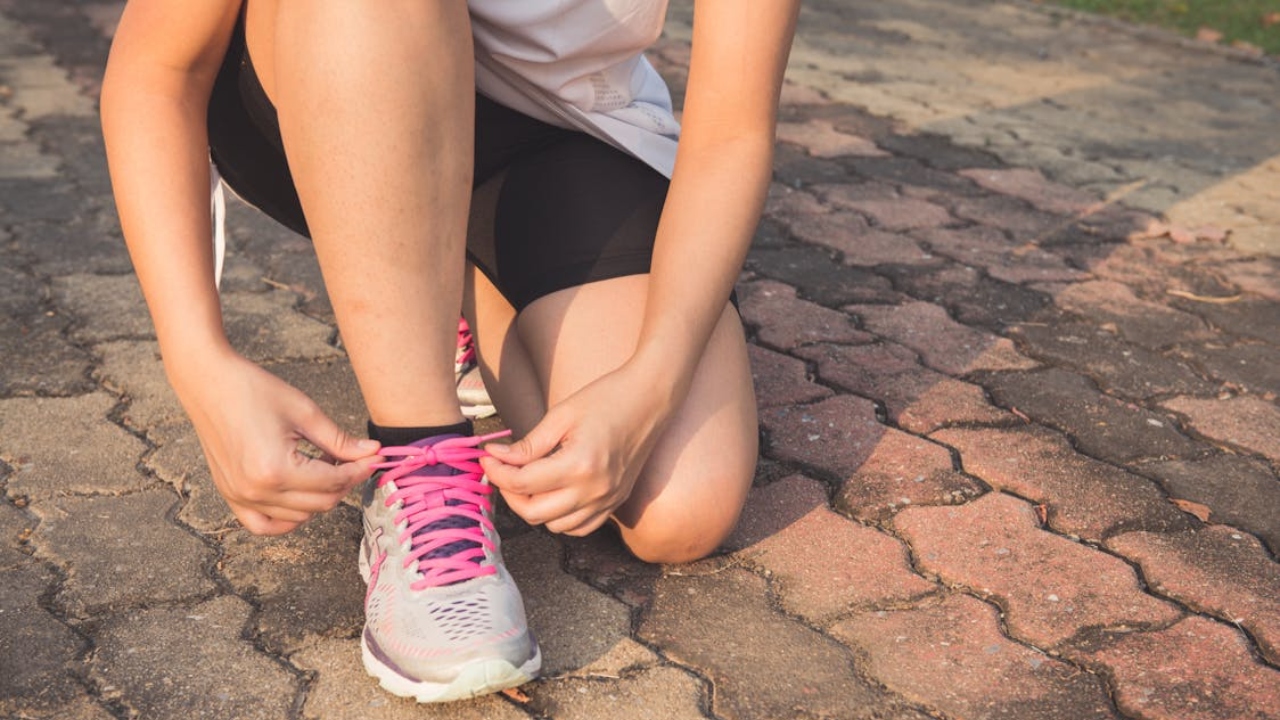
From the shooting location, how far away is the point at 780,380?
90.0 inches

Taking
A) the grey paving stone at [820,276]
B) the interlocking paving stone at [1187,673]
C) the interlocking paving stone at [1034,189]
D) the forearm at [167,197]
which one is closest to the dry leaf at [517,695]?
the forearm at [167,197]

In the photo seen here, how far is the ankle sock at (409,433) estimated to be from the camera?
153 centimetres

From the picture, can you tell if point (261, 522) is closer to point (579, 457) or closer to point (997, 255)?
point (579, 457)

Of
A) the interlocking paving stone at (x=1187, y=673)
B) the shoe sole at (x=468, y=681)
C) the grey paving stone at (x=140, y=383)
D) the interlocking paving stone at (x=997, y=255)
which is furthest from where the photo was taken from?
the interlocking paving stone at (x=997, y=255)

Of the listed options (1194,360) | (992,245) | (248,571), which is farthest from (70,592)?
(992,245)

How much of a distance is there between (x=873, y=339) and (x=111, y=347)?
1283mm

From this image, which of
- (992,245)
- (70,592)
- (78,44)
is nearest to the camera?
(70,592)

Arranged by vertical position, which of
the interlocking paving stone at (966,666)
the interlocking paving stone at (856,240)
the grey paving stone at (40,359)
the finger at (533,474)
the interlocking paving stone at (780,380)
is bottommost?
the grey paving stone at (40,359)

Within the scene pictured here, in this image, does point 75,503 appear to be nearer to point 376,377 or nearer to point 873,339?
point 376,377

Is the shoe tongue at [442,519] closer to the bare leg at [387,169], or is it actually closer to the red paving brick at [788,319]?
the bare leg at [387,169]

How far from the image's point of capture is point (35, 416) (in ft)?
6.79

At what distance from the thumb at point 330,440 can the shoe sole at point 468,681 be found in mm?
214

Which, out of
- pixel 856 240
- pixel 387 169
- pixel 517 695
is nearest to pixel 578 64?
pixel 387 169

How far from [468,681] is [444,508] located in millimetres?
197
